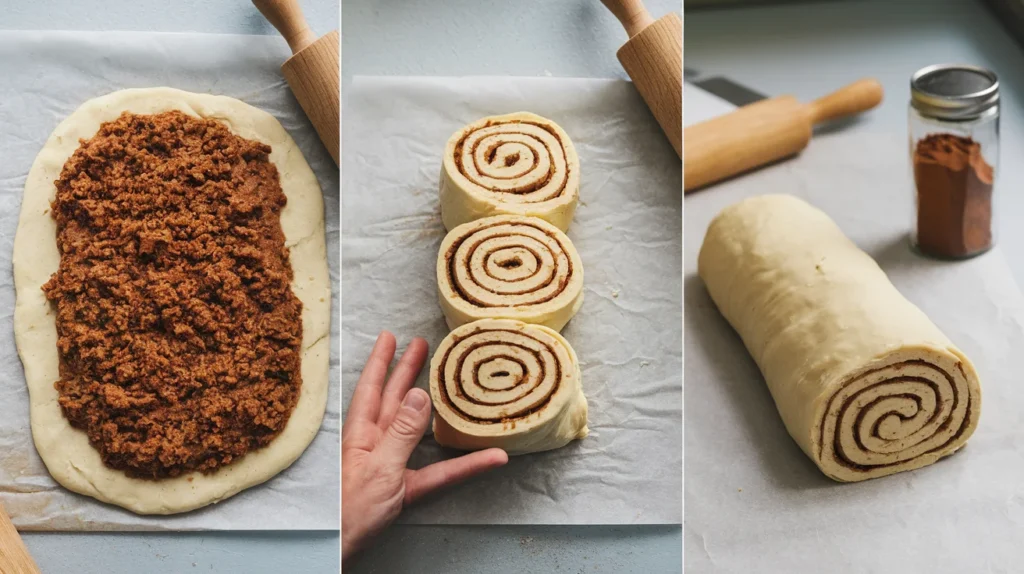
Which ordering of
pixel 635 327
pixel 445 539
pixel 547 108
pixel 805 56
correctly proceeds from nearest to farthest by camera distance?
pixel 445 539, pixel 635 327, pixel 547 108, pixel 805 56

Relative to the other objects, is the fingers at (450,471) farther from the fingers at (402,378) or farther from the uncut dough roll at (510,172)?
the uncut dough roll at (510,172)

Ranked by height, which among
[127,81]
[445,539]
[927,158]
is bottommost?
[445,539]

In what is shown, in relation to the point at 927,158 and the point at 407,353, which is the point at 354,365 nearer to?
the point at 407,353

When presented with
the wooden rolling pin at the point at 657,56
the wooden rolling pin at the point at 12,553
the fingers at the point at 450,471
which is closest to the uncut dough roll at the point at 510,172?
the wooden rolling pin at the point at 657,56

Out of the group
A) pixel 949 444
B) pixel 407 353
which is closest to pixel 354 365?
pixel 407 353

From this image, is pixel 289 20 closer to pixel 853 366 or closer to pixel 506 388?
pixel 506 388

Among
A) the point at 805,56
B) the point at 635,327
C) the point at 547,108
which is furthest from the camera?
the point at 805,56

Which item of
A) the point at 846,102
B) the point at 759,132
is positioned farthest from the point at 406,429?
the point at 846,102

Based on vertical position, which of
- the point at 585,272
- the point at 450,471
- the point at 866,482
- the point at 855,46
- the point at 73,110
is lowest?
the point at 866,482
